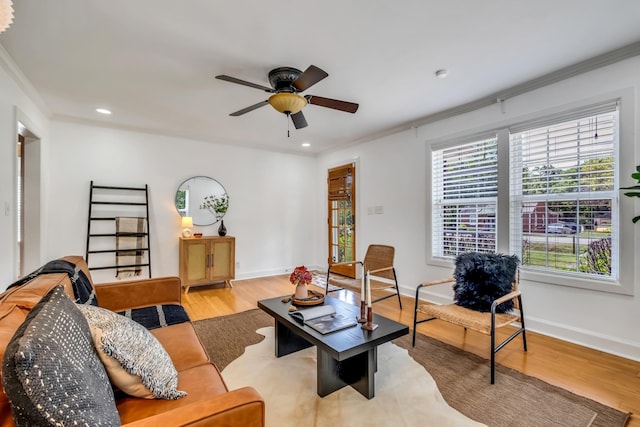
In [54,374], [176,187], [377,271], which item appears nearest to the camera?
[54,374]

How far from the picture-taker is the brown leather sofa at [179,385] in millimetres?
910

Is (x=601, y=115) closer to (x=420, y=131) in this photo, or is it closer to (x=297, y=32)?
(x=420, y=131)

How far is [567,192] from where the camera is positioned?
2.76 m

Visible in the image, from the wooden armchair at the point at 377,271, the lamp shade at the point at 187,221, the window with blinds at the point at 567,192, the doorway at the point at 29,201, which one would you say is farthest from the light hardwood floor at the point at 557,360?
the doorway at the point at 29,201

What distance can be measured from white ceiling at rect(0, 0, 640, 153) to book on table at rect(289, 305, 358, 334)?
6.67 ft

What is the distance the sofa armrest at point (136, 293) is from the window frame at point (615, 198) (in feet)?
10.9

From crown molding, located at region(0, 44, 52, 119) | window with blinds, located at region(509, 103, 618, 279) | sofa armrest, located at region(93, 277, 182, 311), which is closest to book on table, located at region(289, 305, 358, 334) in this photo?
sofa armrest, located at region(93, 277, 182, 311)

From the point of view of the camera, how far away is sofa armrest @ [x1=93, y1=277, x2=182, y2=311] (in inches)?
93.4

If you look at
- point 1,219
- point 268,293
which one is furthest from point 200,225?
point 1,219

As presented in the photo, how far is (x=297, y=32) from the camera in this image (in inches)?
84.4

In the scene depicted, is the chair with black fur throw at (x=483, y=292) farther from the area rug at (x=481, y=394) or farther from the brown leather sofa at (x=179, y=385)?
the brown leather sofa at (x=179, y=385)

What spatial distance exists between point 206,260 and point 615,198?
4775mm

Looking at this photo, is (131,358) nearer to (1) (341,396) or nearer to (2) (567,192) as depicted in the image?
(1) (341,396)

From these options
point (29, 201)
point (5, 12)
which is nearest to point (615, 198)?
point (5, 12)
